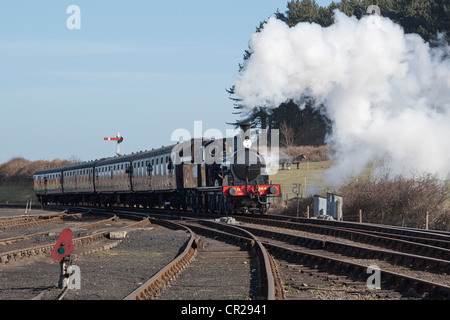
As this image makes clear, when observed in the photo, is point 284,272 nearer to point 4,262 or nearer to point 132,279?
point 132,279

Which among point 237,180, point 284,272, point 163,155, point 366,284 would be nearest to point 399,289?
point 366,284

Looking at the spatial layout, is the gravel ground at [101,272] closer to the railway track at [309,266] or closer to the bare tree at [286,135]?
the railway track at [309,266]

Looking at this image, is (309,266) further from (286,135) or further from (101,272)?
(286,135)

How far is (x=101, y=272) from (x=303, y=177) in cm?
3446

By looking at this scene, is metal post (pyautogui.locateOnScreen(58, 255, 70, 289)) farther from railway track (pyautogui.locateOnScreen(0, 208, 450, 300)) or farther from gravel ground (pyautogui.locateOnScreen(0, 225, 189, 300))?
railway track (pyautogui.locateOnScreen(0, 208, 450, 300))

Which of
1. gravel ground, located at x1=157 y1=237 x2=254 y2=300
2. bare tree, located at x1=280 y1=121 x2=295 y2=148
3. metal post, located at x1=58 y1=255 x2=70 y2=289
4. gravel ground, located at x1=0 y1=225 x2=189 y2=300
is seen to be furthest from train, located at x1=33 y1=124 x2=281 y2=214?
bare tree, located at x1=280 y1=121 x2=295 y2=148

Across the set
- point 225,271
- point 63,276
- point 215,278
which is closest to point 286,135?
point 225,271

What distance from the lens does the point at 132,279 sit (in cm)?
1064

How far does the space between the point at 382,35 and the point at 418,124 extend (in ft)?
16.6

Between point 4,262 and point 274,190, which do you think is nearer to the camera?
point 4,262

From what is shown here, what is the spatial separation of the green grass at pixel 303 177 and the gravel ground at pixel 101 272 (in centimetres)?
1818

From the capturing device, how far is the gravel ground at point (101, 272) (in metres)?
9.23

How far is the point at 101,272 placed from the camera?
37.9 feet
